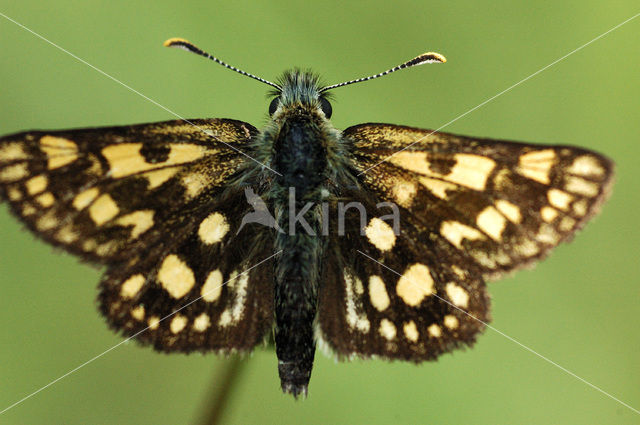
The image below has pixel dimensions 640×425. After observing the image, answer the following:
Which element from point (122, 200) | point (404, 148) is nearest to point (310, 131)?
point (404, 148)

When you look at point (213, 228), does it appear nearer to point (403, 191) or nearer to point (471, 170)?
point (403, 191)

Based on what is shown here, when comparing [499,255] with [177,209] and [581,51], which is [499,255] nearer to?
[177,209]

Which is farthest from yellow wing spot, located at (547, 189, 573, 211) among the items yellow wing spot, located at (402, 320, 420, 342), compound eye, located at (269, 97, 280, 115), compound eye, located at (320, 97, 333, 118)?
compound eye, located at (269, 97, 280, 115)

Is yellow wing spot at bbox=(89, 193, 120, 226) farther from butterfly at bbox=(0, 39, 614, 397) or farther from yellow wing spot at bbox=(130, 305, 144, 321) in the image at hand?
yellow wing spot at bbox=(130, 305, 144, 321)

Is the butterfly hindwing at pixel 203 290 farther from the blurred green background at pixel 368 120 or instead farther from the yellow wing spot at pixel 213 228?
the blurred green background at pixel 368 120

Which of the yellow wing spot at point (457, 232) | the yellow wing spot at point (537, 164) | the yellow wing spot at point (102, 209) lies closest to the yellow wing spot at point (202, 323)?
the yellow wing spot at point (102, 209)
